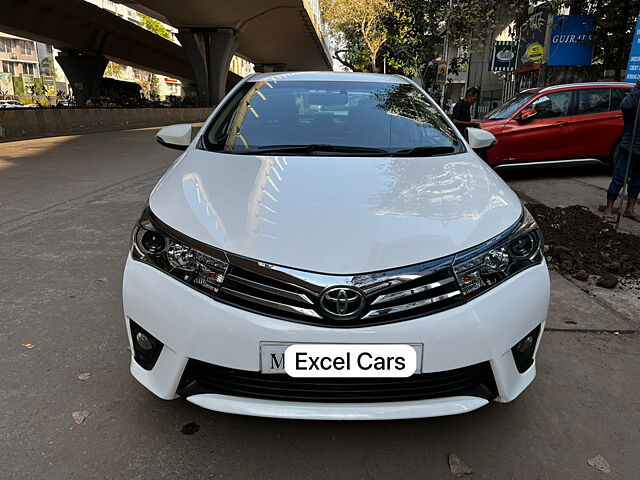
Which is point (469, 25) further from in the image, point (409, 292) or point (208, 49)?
point (208, 49)

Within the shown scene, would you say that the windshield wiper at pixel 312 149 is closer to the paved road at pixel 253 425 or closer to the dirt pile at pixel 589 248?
the paved road at pixel 253 425

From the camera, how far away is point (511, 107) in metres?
8.24

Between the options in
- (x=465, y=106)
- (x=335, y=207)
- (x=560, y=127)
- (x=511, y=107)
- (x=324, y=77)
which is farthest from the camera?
(x=465, y=106)

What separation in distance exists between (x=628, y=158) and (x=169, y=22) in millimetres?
30107

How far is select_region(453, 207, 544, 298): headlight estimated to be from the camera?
1839mm

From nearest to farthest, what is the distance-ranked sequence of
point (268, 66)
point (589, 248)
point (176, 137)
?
1. point (176, 137)
2. point (589, 248)
3. point (268, 66)

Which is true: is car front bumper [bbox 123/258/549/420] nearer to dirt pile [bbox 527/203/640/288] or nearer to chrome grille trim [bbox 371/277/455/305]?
chrome grille trim [bbox 371/277/455/305]

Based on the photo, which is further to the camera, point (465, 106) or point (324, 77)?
point (465, 106)

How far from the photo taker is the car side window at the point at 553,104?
312 inches

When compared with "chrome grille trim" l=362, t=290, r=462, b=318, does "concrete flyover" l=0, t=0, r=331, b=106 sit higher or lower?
higher

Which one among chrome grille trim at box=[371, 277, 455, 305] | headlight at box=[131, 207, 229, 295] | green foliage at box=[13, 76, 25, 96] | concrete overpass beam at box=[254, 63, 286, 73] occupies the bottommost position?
green foliage at box=[13, 76, 25, 96]

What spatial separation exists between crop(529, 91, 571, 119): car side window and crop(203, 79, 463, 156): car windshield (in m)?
5.20

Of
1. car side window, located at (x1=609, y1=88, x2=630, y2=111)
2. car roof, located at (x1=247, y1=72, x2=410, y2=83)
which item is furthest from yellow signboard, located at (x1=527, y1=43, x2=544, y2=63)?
car roof, located at (x1=247, y1=72, x2=410, y2=83)

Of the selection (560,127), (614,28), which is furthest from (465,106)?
(614,28)
